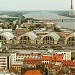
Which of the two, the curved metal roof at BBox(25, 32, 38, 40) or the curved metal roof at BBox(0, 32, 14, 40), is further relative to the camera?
the curved metal roof at BBox(25, 32, 38, 40)

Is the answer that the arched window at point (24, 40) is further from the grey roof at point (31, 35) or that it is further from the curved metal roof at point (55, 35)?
the curved metal roof at point (55, 35)

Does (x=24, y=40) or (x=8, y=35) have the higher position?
(x=8, y=35)

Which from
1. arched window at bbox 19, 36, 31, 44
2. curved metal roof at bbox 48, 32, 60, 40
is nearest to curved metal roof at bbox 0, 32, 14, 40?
arched window at bbox 19, 36, 31, 44

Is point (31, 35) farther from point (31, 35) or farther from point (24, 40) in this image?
point (24, 40)

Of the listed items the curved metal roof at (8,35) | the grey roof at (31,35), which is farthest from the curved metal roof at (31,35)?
the curved metal roof at (8,35)

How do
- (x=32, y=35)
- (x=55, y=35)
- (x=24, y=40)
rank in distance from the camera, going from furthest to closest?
(x=55, y=35) < (x=32, y=35) < (x=24, y=40)

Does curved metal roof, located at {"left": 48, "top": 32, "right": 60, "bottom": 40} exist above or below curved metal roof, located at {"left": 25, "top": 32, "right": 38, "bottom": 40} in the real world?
below

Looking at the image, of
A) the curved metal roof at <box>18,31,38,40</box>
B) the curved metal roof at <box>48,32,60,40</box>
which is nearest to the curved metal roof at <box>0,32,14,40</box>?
the curved metal roof at <box>18,31,38,40</box>

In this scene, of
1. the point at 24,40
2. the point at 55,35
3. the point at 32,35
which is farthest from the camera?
the point at 55,35

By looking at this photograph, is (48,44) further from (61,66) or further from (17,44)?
(61,66)

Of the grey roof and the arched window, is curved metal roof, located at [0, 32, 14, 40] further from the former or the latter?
the grey roof

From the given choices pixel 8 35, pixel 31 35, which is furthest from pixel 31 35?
pixel 8 35
